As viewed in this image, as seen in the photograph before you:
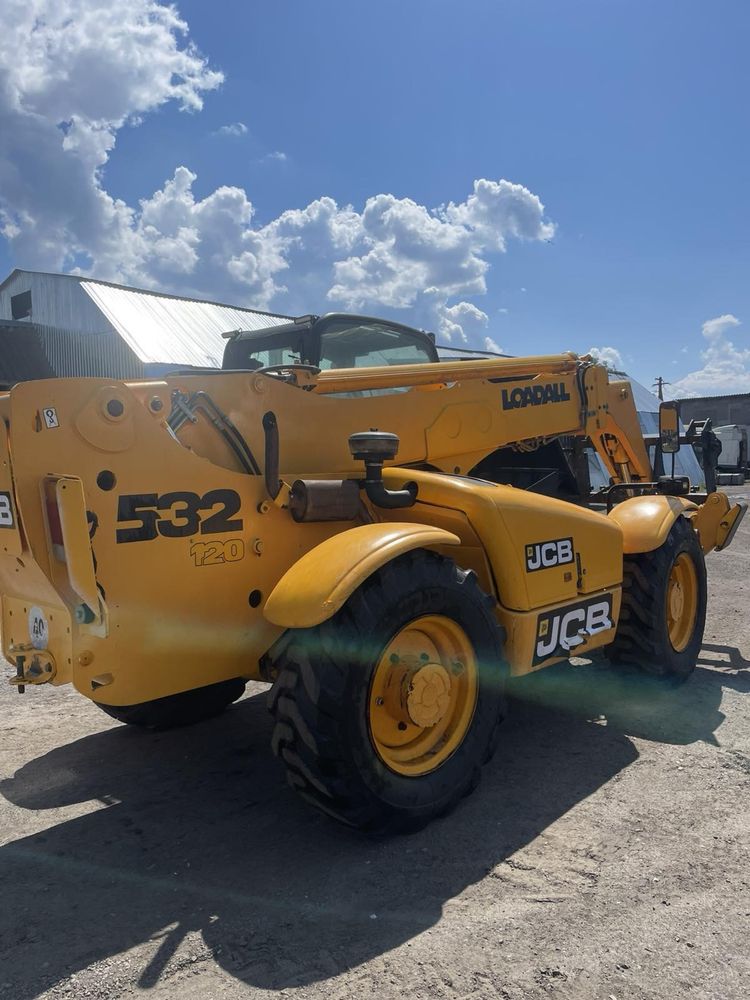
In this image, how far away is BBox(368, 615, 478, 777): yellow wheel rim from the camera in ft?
10.8

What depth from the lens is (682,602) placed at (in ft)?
18.2

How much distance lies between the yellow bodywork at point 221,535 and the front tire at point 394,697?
174 mm

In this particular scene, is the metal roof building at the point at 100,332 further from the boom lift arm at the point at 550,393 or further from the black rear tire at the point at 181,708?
the black rear tire at the point at 181,708

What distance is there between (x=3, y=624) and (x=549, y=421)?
12.2 ft

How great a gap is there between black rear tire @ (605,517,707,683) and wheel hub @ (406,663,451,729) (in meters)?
2.06

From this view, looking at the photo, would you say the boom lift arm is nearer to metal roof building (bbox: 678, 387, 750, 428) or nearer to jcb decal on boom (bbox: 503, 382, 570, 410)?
jcb decal on boom (bbox: 503, 382, 570, 410)

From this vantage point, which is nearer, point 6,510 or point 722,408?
point 6,510

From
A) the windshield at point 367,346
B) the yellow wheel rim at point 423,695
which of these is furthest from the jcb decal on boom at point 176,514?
the windshield at point 367,346

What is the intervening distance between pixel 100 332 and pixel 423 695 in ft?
68.5

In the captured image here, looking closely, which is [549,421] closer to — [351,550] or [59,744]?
[351,550]

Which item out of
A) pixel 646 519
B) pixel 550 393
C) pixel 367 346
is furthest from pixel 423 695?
A: pixel 550 393

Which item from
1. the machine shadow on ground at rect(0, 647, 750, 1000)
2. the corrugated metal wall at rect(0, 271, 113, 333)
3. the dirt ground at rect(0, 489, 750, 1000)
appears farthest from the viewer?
the corrugated metal wall at rect(0, 271, 113, 333)

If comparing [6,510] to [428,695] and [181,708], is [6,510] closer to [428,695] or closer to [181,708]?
[428,695]

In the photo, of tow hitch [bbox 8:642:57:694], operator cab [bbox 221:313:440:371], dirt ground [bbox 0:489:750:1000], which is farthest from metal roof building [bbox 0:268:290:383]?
tow hitch [bbox 8:642:57:694]
